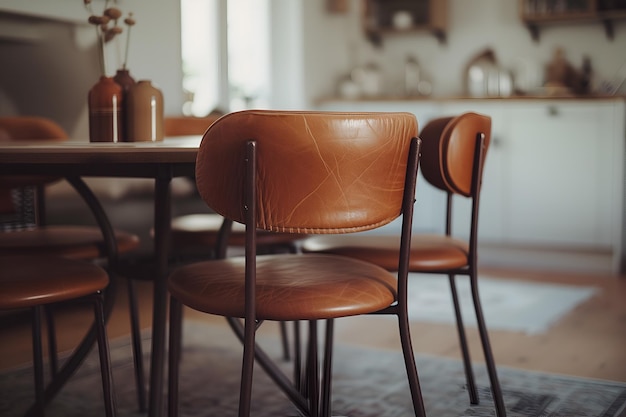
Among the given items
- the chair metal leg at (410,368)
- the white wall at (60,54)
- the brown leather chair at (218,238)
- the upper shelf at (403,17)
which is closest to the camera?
the chair metal leg at (410,368)

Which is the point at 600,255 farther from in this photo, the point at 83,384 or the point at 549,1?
the point at 83,384

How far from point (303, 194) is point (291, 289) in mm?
190

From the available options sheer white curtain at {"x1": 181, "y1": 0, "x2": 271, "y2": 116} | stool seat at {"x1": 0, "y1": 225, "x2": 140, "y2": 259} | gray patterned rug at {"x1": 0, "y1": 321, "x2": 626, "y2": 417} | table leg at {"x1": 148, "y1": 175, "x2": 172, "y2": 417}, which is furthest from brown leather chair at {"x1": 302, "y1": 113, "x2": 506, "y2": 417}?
sheer white curtain at {"x1": 181, "y1": 0, "x2": 271, "y2": 116}

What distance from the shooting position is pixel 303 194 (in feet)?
4.85

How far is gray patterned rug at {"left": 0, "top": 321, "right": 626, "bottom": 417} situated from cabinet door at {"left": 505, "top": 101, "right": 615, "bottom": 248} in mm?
2256

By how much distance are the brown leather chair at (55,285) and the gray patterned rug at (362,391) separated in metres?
0.52

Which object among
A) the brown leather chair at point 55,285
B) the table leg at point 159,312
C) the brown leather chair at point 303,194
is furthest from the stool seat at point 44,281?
the brown leather chair at point 303,194

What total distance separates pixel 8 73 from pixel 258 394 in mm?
1552

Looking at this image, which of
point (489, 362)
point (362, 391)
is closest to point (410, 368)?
point (489, 362)

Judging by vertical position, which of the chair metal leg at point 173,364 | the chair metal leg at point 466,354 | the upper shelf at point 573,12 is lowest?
the chair metal leg at point 466,354

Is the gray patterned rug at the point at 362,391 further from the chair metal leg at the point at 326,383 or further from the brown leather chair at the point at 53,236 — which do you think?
the chair metal leg at the point at 326,383

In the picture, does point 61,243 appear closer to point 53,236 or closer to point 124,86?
point 53,236

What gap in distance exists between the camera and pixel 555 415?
2.19 m

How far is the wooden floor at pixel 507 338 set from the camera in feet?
9.05
